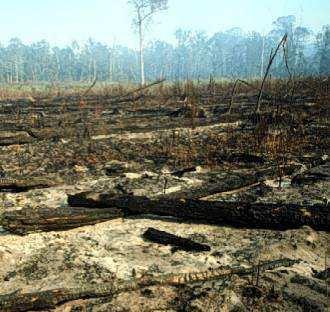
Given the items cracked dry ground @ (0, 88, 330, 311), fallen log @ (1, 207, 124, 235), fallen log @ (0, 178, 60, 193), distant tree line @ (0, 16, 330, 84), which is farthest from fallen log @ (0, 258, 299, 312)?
distant tree line @ (0, 16, 330, 84)

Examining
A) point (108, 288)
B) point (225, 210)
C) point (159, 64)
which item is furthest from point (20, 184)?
point (159, 64)

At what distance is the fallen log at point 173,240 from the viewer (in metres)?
4.10

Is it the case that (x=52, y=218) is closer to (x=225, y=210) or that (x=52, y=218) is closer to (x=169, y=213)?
(x=169, y=213)

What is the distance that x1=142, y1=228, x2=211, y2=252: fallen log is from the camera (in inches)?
161

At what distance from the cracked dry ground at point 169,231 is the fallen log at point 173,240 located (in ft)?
0.22

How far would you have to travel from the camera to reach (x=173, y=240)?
423cm

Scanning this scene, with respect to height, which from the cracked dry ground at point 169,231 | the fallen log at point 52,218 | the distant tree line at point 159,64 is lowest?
the cracked dry ground at point 169,231

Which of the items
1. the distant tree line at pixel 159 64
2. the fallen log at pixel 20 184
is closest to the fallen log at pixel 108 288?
the fallen log at pixel 20 184

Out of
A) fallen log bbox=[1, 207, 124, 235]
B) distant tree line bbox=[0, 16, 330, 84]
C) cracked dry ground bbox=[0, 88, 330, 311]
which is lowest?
cracked dry ground bbox=[0, 88, 330, 311]

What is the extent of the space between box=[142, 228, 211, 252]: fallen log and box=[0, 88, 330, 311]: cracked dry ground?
7 cm

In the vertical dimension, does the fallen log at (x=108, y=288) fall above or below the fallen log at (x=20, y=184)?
below

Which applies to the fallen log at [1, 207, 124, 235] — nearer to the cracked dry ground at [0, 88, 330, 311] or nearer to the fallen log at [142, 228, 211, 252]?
the cracked dry ground at [0, 88, 330, 311]

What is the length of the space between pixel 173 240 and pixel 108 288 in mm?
1165

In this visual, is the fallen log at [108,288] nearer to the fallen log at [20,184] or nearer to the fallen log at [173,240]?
the fallen log at [173,240]
